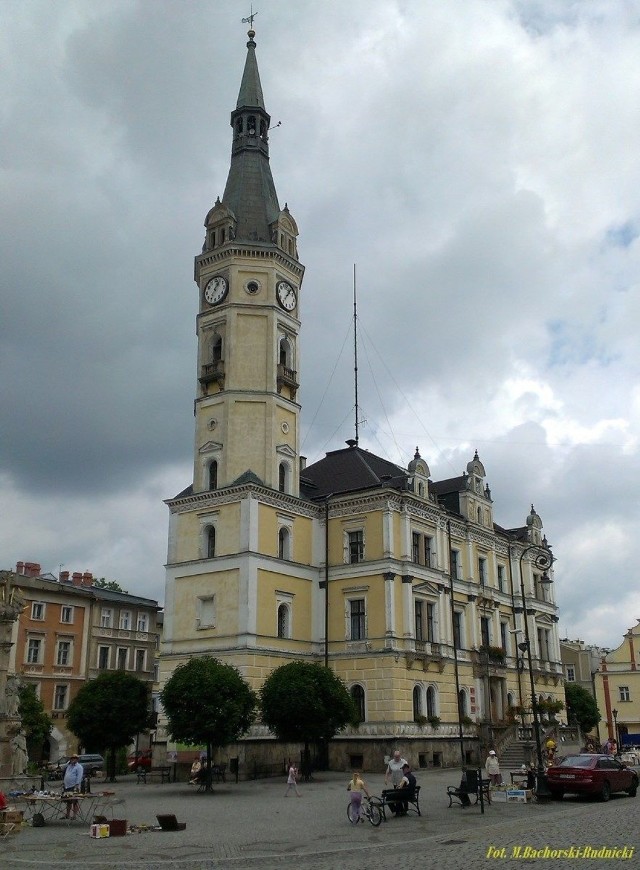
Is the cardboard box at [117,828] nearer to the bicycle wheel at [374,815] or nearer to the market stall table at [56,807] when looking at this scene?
the market stall table at [56,807]

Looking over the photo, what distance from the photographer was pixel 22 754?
2919 cm

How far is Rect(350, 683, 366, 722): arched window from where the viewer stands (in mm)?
47469

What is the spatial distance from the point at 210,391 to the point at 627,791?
3154 cm

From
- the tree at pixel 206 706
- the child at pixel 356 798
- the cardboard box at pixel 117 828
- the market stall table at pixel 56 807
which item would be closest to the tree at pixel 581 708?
the tree at pixel 206 706

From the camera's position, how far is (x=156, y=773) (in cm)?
4544

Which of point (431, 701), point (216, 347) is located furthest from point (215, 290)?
point (431, 701)

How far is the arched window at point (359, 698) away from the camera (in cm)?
4747

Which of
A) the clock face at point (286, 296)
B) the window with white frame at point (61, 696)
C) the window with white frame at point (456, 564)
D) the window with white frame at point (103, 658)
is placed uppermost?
the clock face at point (286, 296)

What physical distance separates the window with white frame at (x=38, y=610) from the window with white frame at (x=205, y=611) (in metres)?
21.9

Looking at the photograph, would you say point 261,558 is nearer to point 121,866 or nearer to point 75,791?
point 75,791

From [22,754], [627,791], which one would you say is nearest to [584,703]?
[627,791]

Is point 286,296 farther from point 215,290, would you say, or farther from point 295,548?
point 295,548

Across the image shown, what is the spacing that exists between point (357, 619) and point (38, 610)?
27506 millimetres

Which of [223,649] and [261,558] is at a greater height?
[261,558]
